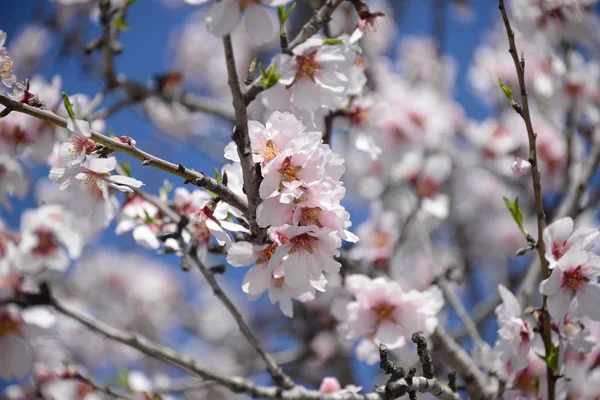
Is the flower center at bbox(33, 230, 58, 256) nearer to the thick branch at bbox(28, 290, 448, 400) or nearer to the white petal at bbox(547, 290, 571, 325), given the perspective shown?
the thick branch at bbox(28, 290, 448, 400)

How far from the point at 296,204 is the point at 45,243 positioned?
1602 millimetres

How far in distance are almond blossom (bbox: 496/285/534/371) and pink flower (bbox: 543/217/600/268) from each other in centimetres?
17

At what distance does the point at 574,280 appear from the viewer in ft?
4.77

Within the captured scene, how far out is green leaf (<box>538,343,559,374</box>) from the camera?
4.87 feet

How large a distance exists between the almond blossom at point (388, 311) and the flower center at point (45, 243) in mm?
1336

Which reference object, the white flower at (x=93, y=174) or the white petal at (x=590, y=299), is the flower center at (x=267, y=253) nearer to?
the white flower at (x=93, y=174)

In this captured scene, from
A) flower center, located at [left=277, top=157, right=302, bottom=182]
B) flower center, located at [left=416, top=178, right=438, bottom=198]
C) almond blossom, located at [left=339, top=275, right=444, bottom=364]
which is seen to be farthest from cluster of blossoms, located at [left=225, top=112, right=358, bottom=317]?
flower center, located at [left=416, top=178, right=438, bottom=198]

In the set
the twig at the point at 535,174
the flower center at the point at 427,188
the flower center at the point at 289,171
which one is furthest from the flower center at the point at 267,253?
the flower center at the point at 427,188

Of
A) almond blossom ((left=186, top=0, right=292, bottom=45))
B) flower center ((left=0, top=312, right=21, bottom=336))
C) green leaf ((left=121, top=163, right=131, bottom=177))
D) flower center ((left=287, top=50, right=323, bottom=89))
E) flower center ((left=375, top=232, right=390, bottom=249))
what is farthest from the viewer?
flower center ((left=375, top=232, right=390, bottom=249))

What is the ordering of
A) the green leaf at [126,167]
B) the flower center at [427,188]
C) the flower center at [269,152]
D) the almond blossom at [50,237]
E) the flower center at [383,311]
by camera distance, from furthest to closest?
the flower center at [427,188], the almond blossom at [50,237], the flower center at [383,311], the green leaf at [126,167], the flower center at [269,152]

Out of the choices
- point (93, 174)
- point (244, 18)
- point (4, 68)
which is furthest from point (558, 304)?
point (4, 68)

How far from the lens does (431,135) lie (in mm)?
3627

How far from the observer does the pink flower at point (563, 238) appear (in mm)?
1412

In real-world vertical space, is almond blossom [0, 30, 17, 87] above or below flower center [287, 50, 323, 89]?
below
